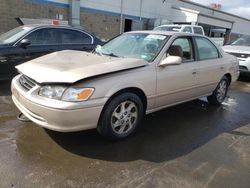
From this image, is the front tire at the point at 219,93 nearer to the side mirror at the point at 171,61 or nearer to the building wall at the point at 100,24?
the side mirror at the point at 171,61

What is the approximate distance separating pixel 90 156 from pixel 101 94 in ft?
2.57

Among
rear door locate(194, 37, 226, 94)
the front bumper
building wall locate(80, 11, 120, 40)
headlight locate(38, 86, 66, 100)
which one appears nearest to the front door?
rear door locate(194, 37, 226, 94)

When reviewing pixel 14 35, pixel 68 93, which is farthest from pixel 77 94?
pixel 14 35

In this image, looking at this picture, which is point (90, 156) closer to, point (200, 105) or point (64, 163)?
point (64, 163)

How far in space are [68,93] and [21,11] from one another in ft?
40.2

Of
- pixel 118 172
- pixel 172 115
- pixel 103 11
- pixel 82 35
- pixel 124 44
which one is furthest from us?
pixel 103 11

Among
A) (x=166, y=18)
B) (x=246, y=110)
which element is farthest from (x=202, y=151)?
(x=166, y=18)

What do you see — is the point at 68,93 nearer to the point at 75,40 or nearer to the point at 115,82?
the point at 115,82

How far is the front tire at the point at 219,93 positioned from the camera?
5312mm

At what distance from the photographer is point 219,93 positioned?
17.7 ft

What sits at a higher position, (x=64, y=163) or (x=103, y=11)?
(x=103, y=11)

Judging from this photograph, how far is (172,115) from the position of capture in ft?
15.3

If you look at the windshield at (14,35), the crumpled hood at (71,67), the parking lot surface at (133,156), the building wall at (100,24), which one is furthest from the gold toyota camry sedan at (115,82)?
the building wall at (100,24)

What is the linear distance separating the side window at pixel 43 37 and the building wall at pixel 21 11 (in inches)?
317
